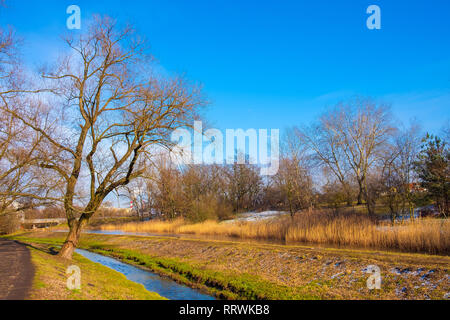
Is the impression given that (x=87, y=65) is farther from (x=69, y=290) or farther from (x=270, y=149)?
(x=270, y=149)

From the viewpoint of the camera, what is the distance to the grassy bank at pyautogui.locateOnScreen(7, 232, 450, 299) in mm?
7907

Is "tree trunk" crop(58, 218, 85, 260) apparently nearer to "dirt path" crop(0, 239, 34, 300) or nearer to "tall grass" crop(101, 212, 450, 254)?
"dirt path" crop(0, 239, 34, 300)

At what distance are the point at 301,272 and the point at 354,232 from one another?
512cm

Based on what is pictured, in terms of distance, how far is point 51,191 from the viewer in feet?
41.5

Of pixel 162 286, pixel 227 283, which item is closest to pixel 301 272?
pixel 227 283

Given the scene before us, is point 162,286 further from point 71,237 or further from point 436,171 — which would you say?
point 436,171

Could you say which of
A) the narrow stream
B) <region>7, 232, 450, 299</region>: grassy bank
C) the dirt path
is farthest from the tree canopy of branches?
the dirt path

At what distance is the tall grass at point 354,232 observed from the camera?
11375 millimetres

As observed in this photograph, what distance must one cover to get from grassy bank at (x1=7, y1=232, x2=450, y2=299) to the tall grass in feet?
4.95

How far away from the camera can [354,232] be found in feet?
46.6

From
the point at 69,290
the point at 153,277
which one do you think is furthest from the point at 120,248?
the point at 69,290

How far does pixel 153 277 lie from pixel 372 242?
9711 millimetres

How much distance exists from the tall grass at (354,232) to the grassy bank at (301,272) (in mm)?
1508
